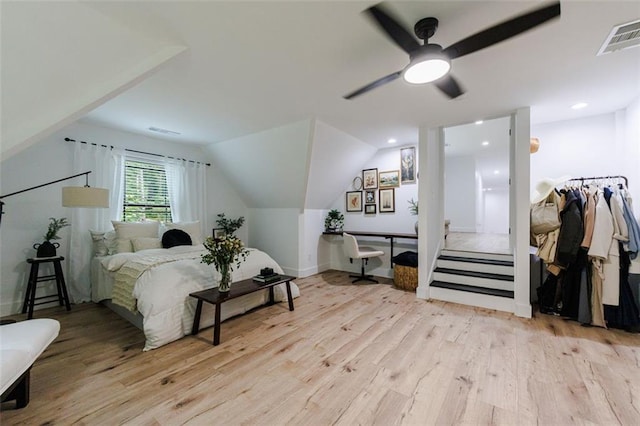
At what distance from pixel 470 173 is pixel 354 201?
3735 mm

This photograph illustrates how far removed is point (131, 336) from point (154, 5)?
2.90 m

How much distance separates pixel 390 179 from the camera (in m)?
5.15

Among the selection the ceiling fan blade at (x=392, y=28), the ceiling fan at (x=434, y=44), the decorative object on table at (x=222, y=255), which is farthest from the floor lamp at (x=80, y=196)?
the ceiling fan blade at (x=392, y=28)

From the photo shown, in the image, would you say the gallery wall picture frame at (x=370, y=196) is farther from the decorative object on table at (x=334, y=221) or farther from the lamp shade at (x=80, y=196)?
the lamp shade at (x=80, y=196)

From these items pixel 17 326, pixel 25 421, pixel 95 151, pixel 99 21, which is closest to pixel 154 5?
pixel 99 21

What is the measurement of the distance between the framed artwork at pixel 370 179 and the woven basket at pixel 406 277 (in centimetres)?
184

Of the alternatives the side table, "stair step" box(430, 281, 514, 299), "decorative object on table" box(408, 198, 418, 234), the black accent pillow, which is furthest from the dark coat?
the side table

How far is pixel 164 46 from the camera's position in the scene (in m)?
2.01

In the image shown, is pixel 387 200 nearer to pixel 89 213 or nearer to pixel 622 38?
pixel 622 38

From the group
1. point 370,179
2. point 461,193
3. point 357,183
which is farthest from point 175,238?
point 461,193

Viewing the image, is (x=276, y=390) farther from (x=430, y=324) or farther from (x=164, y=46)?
(x=164, y=46)

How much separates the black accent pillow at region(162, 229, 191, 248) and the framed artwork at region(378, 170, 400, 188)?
3729 millimetres

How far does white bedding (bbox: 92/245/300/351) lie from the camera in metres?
2.40

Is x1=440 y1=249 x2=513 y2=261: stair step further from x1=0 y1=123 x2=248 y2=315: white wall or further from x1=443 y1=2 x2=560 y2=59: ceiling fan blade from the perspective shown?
x1=0 y1=123 x2=248 y2=315: white wall
